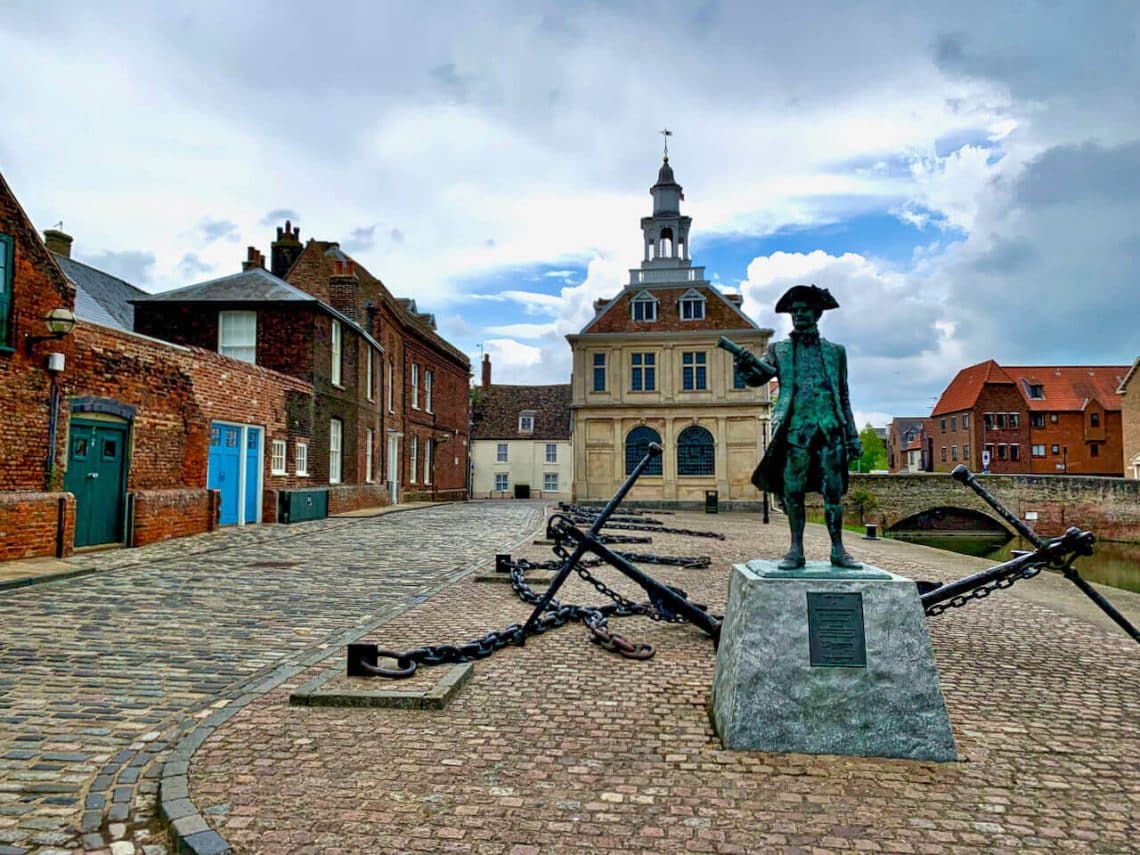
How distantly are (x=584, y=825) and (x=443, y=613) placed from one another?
4997 mm

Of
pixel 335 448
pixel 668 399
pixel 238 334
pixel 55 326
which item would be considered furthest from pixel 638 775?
pixel 668 399

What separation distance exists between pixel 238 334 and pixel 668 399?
18.1 meters

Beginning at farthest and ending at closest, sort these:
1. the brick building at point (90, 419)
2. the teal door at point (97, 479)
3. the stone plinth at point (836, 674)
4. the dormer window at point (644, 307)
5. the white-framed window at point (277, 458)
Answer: the dormer window at point (644, 307)
the white-framed window at point (277, 458)
the teal door at point (97, 479)
the brick building at point (90, 419)
the stone plinth at point (836, 674)

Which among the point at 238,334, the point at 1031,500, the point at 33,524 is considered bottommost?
the point at 1031,500

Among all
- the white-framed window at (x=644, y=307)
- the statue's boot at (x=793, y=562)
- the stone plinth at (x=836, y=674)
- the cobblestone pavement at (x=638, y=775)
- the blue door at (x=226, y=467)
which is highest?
the white-framed window at (x=644, y=307)

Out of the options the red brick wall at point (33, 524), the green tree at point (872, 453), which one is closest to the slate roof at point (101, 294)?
the red brick wall at point (33, 524)

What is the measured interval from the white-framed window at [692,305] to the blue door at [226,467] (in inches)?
837

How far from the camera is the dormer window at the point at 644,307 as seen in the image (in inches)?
1374

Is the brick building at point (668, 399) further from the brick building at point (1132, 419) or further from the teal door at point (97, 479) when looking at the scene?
the brick building at point (1132, 419)

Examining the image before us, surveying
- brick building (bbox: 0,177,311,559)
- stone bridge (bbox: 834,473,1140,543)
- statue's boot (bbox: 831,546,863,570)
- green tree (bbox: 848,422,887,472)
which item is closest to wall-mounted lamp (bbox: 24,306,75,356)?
brick building (bbox: 0,177,311,559)

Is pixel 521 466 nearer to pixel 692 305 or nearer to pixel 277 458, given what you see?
pixel 692 305

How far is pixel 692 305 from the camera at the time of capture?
3472cm

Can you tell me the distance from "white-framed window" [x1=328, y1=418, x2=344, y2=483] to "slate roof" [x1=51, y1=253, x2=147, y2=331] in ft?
21.3

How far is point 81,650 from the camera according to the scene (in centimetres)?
647
